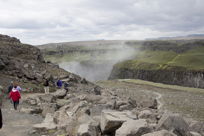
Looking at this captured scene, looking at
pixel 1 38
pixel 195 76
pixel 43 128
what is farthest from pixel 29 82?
pixel 195 76

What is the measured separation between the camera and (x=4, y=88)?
32.5 meters

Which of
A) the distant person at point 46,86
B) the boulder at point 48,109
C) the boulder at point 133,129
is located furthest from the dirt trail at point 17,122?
the distant person at point 46,86

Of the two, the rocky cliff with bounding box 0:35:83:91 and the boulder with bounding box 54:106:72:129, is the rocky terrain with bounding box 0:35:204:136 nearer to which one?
the boulder with bounding box 54:106:72:129

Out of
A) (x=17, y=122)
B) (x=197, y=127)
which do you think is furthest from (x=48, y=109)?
(x=197, y=127)

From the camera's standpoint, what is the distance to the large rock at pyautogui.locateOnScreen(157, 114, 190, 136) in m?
13.1

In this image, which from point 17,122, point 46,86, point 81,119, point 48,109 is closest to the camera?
point 81,119

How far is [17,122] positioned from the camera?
18781 millimetres

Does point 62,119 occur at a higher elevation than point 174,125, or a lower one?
lower

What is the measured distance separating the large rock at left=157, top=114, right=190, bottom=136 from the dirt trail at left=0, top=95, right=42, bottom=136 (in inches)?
306

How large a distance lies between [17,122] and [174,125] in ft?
36.1

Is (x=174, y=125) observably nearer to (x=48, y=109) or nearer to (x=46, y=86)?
(x=48, y=109)

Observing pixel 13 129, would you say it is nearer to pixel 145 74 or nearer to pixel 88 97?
pixel 88 97

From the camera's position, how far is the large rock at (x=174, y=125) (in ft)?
43.1

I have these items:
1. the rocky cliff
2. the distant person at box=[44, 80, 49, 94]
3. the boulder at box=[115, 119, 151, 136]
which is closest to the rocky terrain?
the boulder at box=[115, 119, 151, 136]
